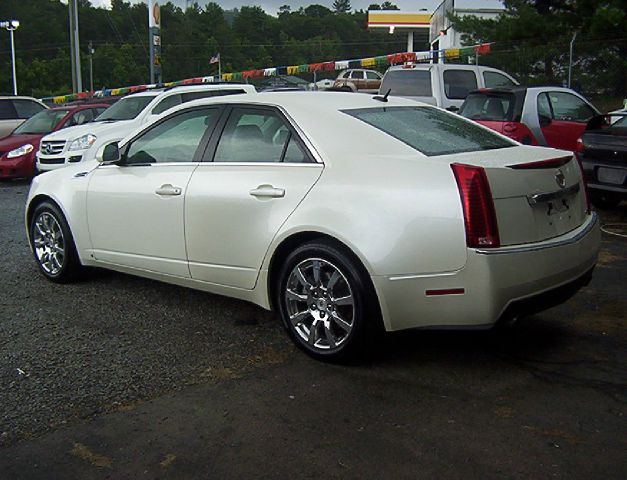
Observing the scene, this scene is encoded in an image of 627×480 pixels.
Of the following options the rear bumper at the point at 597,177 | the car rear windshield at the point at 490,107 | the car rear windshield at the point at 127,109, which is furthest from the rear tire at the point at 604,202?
the car rear windshield at the point at 127,109

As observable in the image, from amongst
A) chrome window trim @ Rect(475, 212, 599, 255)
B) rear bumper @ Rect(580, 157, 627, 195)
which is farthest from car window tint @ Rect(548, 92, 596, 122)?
chrome window trim @ Rect(475, 212, 599, 255)

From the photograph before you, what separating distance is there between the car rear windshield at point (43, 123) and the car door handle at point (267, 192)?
37.8 feet

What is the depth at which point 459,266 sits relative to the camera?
377 cm

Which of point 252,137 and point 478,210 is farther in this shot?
point 252,137

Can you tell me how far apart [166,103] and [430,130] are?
9.41 metres

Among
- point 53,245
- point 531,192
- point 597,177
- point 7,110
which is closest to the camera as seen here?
point 531,192

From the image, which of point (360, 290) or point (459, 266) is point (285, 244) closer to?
point (360, 290)

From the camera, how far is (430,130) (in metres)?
4.64

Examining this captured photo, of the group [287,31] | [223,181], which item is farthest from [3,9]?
[223,181]

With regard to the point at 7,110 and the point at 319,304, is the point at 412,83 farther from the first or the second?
the point at 319,304

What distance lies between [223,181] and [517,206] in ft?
6.07

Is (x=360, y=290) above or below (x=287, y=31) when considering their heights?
below

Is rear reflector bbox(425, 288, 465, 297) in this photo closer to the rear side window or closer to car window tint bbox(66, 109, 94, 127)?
the rear side window

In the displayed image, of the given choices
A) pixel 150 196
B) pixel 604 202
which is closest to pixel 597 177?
pixel 604 202
